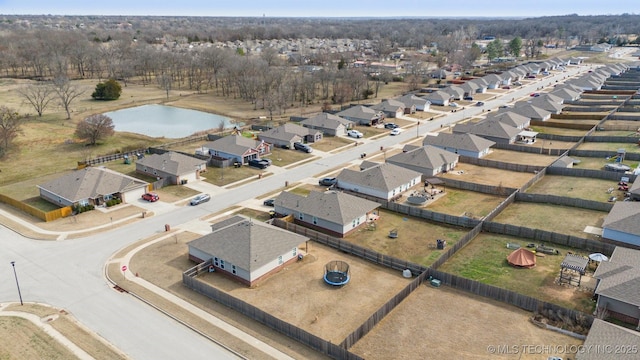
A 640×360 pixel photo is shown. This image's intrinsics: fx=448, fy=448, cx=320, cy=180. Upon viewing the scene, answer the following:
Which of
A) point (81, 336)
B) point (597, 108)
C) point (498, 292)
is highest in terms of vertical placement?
point (597, 108)

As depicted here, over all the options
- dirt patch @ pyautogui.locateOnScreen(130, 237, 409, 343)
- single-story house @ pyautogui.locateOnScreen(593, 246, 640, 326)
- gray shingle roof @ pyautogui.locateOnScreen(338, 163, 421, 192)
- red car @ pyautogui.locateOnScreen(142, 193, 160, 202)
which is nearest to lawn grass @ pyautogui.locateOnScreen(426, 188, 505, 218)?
gray shingle roof @ pyautogui.locateOnScreen(338, 163, 421, 192)

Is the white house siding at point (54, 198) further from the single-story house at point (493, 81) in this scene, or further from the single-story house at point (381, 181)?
the single-story house at point (493, 81)

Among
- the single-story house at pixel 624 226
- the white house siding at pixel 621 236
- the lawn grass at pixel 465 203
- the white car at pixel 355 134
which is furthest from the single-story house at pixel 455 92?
the white house siding at pixel 621 236

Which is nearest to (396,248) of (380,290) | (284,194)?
(380,290)

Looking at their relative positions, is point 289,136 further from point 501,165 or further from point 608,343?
point 608,343

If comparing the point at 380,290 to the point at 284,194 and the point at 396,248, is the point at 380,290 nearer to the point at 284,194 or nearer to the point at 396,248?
the point at 396,248

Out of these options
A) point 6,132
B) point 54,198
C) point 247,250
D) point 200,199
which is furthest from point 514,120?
point 6,132

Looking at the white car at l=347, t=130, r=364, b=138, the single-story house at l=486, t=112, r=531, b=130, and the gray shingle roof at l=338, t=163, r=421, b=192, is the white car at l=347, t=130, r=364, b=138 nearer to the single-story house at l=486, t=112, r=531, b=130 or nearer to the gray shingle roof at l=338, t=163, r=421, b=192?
the single-story house at l=486, t=112, r=531, b=130
